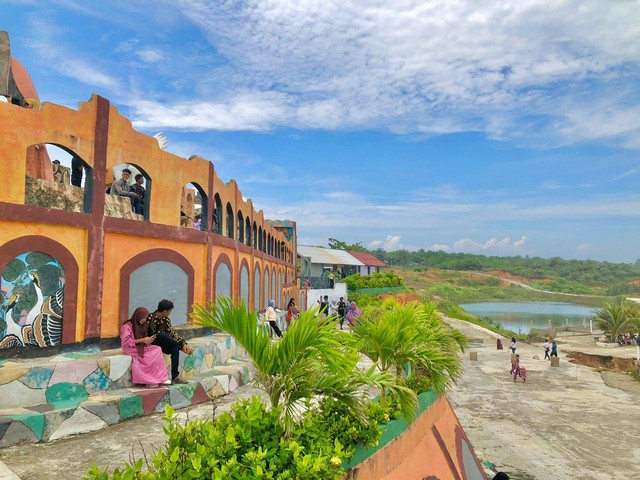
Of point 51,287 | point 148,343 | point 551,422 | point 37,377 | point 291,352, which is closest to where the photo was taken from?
point 291,352

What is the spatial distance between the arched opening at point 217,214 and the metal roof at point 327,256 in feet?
111

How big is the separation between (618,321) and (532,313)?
58.9 m

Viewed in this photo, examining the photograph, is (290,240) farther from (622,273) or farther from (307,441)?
(622,273)

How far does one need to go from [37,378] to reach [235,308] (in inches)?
151

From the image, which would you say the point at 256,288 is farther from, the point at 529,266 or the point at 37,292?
the point at 529,266

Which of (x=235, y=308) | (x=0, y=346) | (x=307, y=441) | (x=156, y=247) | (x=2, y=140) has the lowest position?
(x=307, y=441)

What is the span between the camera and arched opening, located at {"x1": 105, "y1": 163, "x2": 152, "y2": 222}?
955 centimetres

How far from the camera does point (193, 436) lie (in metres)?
4.00

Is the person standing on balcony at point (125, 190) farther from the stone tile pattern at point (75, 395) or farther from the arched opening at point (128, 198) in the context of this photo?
the stone tile pattern at point (75, 395)

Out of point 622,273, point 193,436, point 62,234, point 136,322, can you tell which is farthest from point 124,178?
point 622,273

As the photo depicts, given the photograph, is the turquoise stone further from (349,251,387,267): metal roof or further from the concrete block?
(349,251,387,267): metal roof

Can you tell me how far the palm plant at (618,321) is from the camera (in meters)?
38.4

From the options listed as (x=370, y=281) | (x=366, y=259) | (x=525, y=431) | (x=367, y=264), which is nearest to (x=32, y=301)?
(x=525, y=431)

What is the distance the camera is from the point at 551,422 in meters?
17.2
